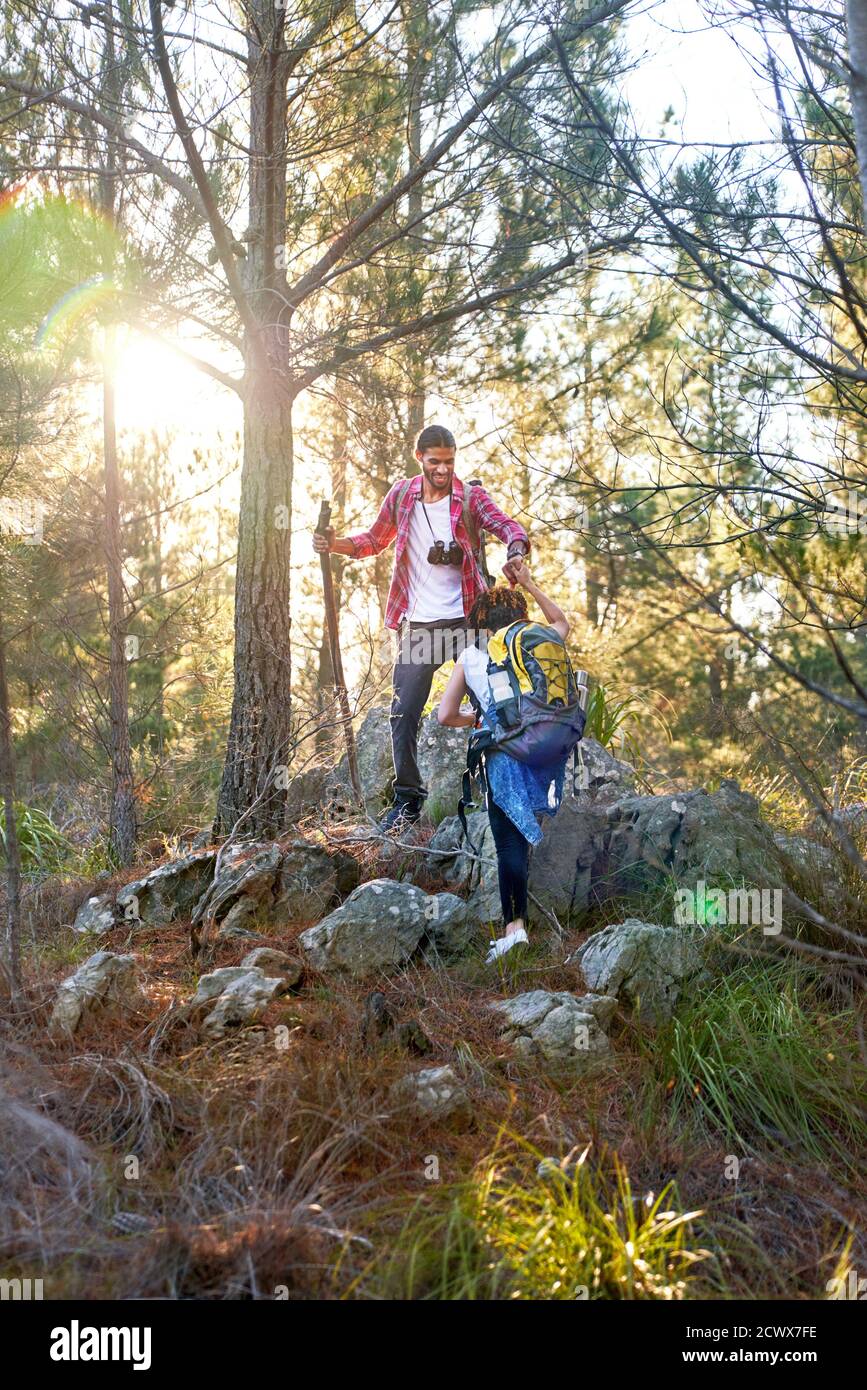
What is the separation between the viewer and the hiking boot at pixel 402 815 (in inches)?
206

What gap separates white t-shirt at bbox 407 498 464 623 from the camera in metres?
5.14

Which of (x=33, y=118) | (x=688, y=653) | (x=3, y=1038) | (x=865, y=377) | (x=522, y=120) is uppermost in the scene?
(x=33, y=118)

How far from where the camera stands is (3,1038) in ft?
11.5

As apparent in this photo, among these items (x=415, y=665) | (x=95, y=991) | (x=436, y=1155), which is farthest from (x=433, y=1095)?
(x=415, y=665)

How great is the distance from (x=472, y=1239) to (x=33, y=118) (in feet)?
19.2

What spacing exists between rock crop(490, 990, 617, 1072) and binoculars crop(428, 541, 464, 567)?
223cm

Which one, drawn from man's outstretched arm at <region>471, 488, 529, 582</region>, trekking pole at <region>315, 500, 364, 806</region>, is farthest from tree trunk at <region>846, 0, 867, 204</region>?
trekking pole at <region>315, 500, 364, 806</region>

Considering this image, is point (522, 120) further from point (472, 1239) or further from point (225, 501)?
point (225, 501)

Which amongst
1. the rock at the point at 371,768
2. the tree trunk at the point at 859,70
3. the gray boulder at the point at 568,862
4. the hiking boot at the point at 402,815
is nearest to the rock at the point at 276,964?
the gray boulder at the point at 568,862

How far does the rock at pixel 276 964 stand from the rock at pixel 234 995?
0.04 meters

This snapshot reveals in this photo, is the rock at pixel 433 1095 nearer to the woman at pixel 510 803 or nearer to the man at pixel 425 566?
the woman at pixel 510 803

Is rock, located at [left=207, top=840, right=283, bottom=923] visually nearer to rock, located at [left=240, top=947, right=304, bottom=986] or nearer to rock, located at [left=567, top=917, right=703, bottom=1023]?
rock, located at [left=240, top=947, right=304, bottom=986]

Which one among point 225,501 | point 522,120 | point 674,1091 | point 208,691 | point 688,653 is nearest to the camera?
point 674,1091
